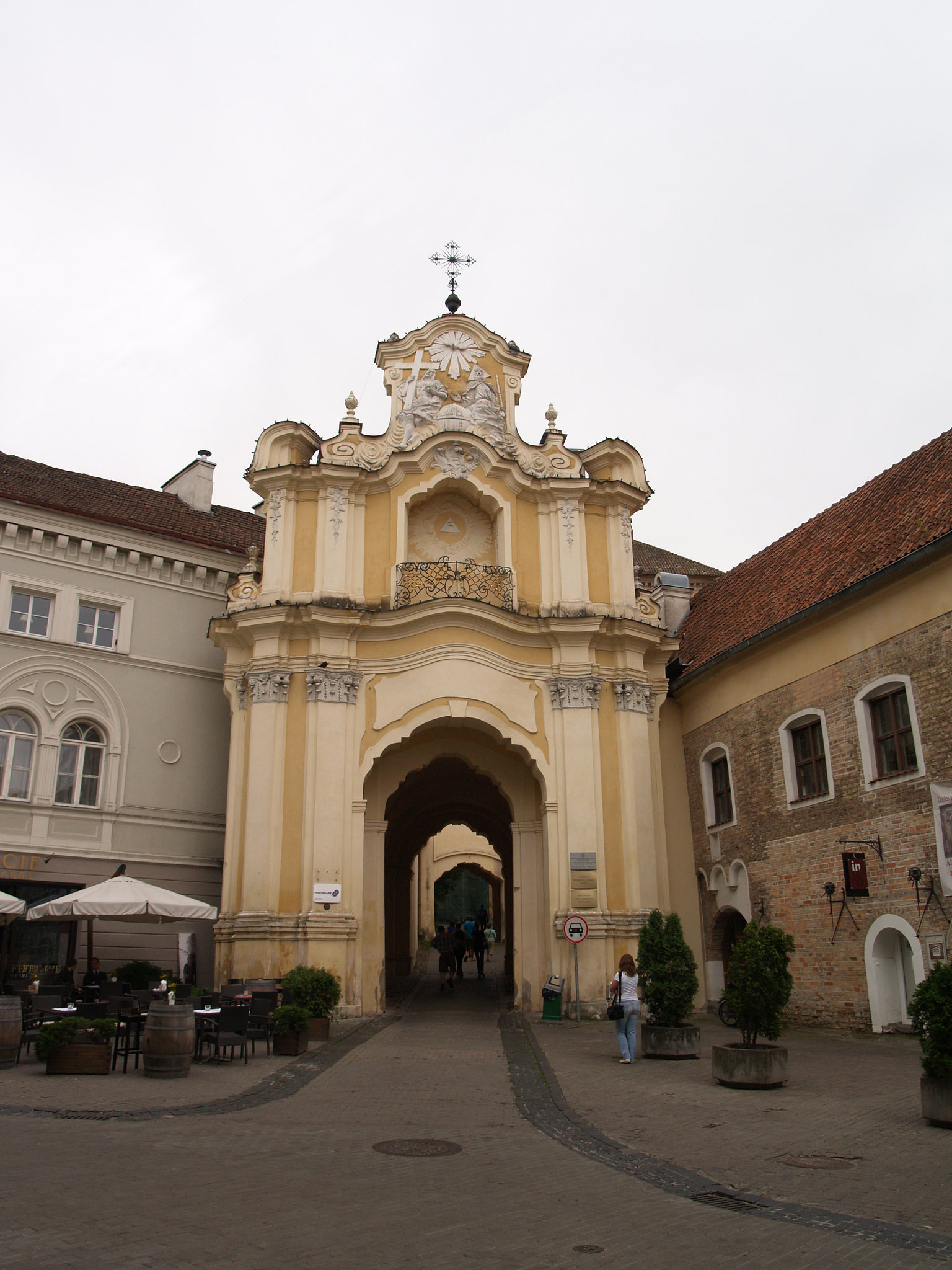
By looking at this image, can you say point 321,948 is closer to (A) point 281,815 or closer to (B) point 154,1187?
(A) point 281,815

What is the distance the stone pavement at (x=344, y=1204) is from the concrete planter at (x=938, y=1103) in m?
1.59

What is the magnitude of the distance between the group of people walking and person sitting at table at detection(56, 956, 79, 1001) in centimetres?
1189

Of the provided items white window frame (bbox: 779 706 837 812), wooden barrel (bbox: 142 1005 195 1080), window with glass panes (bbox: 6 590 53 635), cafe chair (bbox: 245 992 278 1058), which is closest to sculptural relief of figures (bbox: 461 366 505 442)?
white window frame (bbox: 779 706 837 812)

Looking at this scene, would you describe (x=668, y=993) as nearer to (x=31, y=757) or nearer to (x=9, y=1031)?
(x=9, y=1031)

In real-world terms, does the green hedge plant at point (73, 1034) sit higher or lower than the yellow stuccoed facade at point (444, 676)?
lower

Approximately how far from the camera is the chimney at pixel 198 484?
3039cm

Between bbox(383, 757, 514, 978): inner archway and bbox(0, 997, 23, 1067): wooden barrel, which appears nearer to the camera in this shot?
bbox(0, 997, 23, 1067): wooden barrel

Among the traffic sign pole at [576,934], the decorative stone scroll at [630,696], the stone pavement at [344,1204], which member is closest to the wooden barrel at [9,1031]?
the stone pavement at [344,1204]

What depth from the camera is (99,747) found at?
24.5m

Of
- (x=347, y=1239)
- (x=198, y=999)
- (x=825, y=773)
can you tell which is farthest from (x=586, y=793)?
(x=347, y=1239)

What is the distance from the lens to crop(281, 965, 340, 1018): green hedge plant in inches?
721

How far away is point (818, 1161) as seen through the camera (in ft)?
29.5

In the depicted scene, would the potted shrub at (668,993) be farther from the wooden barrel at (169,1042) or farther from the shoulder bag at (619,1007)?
the wooden barrel at (169,1042)

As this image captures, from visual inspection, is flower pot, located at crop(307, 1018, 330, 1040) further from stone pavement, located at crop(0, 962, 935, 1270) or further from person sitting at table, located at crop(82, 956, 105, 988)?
stone pavement, located at crop(0, 962, 935, 1270)
